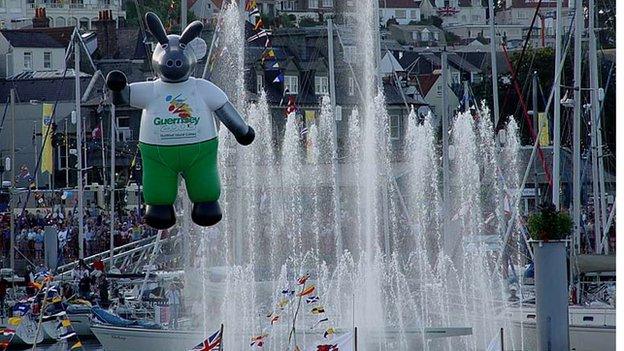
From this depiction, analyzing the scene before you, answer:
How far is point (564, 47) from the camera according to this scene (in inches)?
1234

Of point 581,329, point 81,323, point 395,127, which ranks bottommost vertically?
point 81,323

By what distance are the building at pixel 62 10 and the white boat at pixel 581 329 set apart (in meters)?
64.9

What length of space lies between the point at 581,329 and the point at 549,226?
10.2 meters

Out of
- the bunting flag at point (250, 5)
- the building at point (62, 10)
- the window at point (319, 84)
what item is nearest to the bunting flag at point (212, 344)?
the bunting flag at point (250, 5)

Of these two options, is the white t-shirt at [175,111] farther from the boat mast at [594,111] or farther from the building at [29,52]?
the building at [29,52]

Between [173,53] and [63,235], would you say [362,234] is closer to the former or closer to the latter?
[63,235]

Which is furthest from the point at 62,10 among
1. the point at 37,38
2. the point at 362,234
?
the point at 362,234

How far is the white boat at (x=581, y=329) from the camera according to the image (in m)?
24.6

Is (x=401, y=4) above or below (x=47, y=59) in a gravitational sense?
above

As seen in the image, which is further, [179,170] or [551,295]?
[551,295]

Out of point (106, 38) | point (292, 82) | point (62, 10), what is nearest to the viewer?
point (292, 82)

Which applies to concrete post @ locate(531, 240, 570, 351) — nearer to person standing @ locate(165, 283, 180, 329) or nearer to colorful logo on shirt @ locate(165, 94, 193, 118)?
colorful logo on shirt @ locate(165, 94, 193, 118)

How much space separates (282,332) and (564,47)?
30.6 feet

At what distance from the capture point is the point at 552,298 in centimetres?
1434
